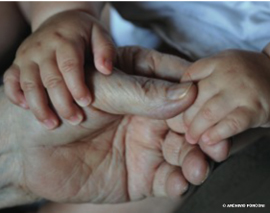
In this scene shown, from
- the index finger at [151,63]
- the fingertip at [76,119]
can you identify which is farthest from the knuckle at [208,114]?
the fingertip at [76,119]

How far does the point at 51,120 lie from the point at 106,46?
0.17m

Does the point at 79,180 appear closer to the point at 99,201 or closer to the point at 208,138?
the point at 99,201

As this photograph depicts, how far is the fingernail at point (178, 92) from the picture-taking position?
0.65 m

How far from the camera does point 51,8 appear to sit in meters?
0.94

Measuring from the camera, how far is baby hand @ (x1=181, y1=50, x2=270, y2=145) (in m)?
0.64

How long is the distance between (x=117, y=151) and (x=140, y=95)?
0.19m

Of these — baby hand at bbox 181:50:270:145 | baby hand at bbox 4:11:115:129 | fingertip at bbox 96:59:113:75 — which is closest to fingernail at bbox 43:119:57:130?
baby hand at bbox 4:11:115:129

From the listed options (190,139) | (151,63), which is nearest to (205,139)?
(190,139)

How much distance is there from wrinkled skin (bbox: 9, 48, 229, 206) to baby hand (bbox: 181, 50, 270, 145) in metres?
0.04

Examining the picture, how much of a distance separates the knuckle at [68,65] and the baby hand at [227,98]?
0.62 ft

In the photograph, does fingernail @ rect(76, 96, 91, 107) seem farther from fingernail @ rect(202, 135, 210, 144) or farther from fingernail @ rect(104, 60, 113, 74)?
fingernail @ rect(202, 135, 210, 144)

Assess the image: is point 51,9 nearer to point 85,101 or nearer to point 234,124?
point 85,101

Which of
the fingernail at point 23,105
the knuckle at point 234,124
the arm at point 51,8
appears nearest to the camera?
the knuckle at point 234,124

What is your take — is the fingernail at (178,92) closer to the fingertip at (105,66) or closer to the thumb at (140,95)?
the thumb at (140,95)
